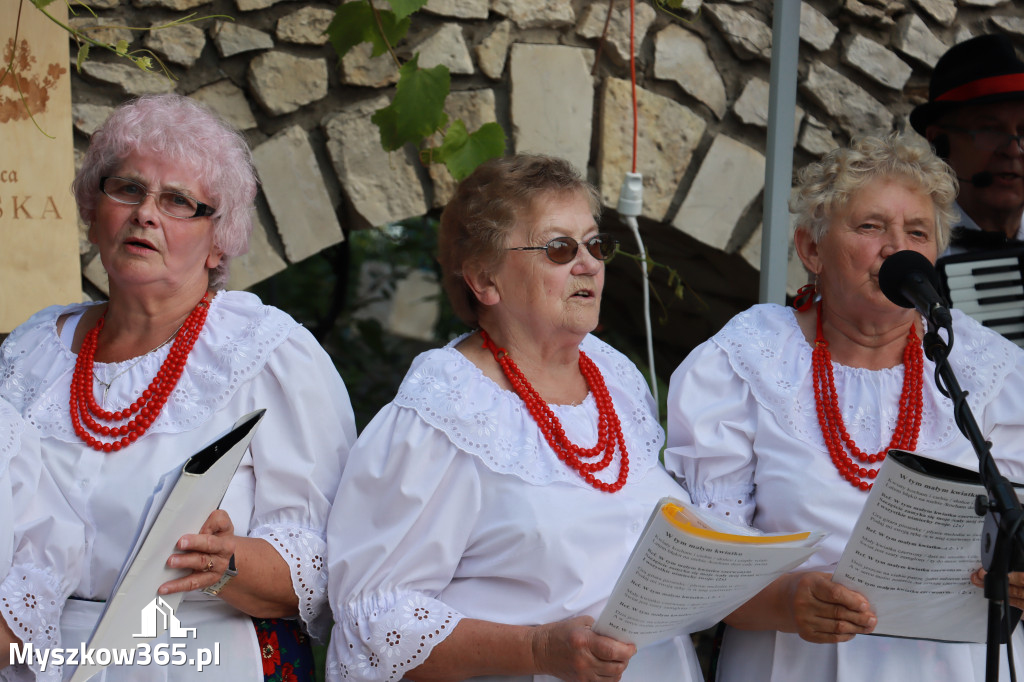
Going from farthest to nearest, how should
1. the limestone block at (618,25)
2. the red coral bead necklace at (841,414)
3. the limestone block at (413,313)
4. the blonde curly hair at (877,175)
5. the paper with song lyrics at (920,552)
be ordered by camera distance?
the limestone block at (413,313), the limestone block at (618,25), the blonde curly hair at (877,175), the red coral bead necklace at (841,414), the paper with song lyrics at (920,552)

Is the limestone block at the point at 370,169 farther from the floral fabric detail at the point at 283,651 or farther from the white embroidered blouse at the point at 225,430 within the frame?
A: the floral fabric detail at the point at 283,651

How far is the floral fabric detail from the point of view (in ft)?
6.90

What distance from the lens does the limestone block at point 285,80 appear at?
3438 mm

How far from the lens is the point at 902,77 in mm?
4148

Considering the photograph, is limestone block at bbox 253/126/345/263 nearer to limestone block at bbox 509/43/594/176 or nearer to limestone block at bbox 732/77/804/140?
limestone block at bbox 509/43/594/176

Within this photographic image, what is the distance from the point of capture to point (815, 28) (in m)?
4.05

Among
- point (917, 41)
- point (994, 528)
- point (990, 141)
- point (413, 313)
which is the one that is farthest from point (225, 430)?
point (413, 313)

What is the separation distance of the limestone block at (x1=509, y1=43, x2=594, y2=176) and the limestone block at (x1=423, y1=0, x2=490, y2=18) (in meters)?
0.17

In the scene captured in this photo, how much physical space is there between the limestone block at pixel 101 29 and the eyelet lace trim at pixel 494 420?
1.74 m

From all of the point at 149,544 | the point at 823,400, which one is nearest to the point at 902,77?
the point at 823,400

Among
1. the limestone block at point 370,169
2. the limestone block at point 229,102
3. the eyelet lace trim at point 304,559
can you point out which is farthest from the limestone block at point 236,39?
the eyelet lace trim at point 304,559

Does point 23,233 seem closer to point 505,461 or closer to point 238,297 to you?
point 238,297

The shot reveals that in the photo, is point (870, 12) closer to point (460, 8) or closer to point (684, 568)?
point (460, 8)

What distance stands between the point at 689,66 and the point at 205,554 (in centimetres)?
284
